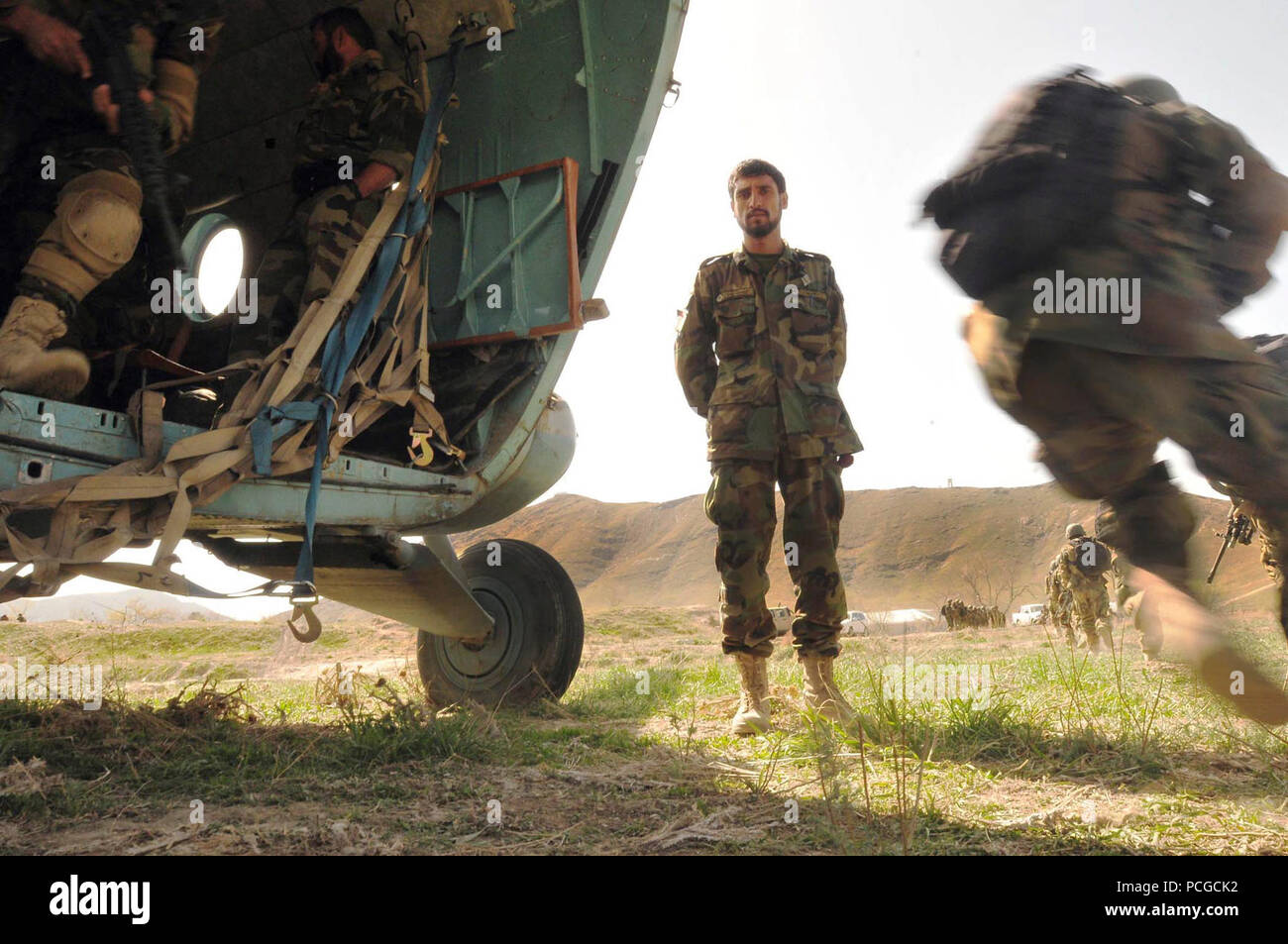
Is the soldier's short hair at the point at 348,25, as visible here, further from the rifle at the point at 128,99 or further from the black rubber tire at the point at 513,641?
the black rubber tire at the point at 513,641

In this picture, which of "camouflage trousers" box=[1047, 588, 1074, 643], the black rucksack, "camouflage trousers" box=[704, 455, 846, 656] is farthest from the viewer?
"camouflage trousers" box=[1047, 588, 1074, 643]

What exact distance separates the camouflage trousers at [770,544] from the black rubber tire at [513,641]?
31.4 inches

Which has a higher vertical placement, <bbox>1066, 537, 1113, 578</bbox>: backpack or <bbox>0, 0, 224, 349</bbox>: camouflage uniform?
<bbox>0, 0, 224, 349</bbox>: camouflage uniform

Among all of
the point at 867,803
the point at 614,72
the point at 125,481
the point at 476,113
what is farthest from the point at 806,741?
the point at 476,113

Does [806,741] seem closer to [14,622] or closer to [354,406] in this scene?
[354,406]

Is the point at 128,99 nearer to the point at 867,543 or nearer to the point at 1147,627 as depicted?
the point at 1147,627

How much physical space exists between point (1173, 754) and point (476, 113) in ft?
11.5

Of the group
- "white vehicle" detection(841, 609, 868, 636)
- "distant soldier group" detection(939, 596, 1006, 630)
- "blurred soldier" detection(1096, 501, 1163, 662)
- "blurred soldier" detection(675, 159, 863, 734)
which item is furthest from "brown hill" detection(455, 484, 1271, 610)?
"blurred soldier" detection(1096, 501, 1163, 662)

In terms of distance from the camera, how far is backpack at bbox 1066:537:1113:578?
858 centimetres

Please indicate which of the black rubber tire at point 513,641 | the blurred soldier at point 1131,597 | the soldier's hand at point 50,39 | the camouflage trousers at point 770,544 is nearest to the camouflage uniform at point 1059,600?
the camouflage trousers at point 770,544

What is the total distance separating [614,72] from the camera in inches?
141

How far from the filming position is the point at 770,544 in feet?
10.9
